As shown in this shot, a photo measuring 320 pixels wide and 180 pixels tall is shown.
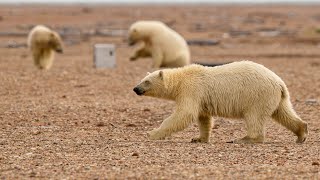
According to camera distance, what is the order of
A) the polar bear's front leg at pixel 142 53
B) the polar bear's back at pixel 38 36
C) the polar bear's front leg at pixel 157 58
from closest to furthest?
the polar bear's front leg at pixel 157 58
the polar bear's front leg at pixel 142 53
the polar bear's back at pixel 38 36

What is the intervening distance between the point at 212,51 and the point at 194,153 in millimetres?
23718

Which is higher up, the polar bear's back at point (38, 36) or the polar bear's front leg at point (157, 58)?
the polar bear's back at point (38, 36)

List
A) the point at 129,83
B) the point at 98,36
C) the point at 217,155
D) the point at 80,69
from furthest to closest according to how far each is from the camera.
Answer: the point at 98,36, the point at 80,69, the point at 129,83, the point at 217,155

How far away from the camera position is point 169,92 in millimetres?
11258

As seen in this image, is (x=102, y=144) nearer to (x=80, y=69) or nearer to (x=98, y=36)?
(x=80, y=69)

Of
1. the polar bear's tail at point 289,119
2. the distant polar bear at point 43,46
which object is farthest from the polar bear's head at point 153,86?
the distant polar bear at point 43,46

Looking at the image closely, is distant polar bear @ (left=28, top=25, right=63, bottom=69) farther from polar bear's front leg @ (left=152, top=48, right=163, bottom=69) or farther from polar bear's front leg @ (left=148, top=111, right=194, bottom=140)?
polar bear's front leg @ (left=148, top=111, right=194, bottom=140)

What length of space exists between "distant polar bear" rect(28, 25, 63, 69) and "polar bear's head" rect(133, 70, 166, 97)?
11.7 meters

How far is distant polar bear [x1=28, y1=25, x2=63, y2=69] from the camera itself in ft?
75.8

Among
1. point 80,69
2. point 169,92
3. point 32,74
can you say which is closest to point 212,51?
point 80,69

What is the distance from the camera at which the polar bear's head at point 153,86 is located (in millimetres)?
11297

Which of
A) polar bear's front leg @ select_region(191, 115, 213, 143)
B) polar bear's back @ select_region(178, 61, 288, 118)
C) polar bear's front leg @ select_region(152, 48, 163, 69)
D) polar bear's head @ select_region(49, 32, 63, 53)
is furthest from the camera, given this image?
polar bear's head @ select_region(49, 32, 63, 53)

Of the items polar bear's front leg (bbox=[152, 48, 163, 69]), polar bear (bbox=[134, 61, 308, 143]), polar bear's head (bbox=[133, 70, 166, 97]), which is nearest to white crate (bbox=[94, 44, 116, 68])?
polar bear's front leg (bbox=[152, 48, 163, 69])

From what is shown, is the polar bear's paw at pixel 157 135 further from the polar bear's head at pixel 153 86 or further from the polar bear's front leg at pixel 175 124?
the polar bear's head at pixel 153 86
